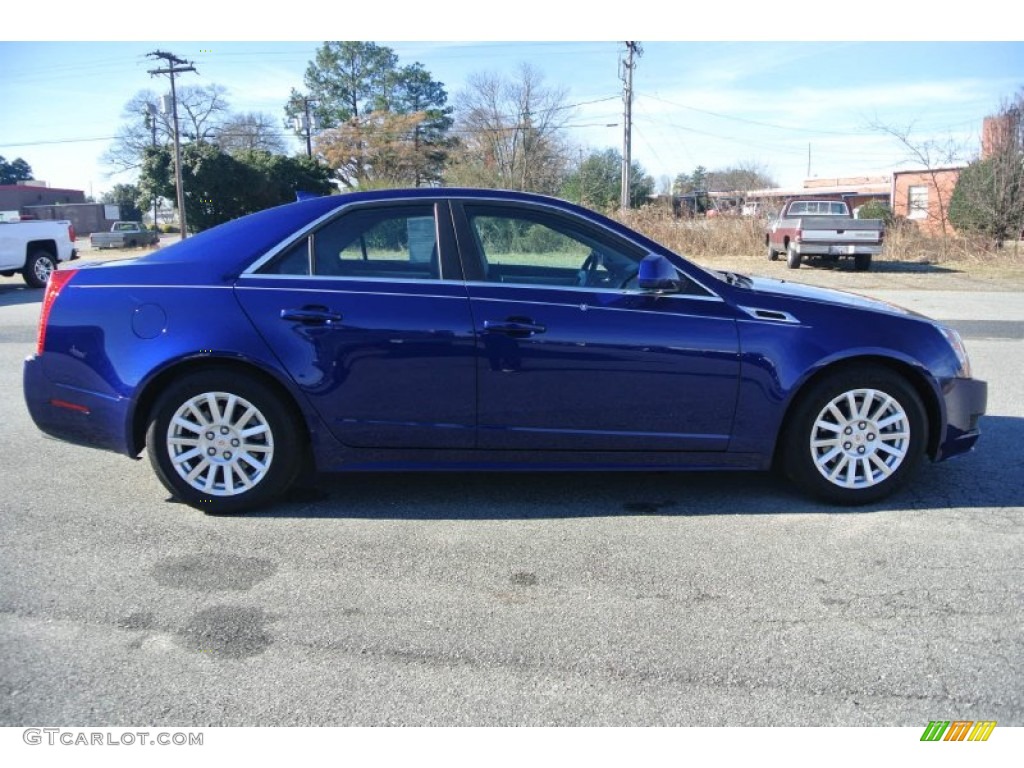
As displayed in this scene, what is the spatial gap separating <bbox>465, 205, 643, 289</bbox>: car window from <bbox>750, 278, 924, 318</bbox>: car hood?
2.57 feet

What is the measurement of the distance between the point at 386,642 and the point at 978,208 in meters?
26.6

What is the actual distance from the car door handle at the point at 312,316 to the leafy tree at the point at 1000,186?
24.6 m

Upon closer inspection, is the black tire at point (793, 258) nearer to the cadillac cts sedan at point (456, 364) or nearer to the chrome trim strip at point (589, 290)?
the cadillac cts sedan at point (456, 364)

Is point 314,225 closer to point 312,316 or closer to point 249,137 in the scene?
point 312,316

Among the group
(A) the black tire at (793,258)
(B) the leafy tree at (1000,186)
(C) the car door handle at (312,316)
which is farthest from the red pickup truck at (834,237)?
(C) the car door handle at (312,316)

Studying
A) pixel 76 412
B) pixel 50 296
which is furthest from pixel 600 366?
pixel 50 296

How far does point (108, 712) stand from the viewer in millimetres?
2562

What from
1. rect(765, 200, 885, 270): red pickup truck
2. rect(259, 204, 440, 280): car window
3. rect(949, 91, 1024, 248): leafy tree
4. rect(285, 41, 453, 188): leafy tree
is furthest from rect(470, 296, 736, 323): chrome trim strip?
rect(285, 41, 453, 188): leafy tree

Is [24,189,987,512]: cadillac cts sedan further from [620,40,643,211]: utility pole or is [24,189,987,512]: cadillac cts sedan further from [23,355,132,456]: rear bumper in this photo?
[620,40,643,211]: utility pole

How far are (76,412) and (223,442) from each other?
2.71ft

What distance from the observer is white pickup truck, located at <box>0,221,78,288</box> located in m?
16.4

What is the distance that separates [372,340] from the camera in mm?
4070

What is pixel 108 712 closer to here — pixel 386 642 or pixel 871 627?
pixel 386 642

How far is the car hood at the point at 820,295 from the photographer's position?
14.2 ft
